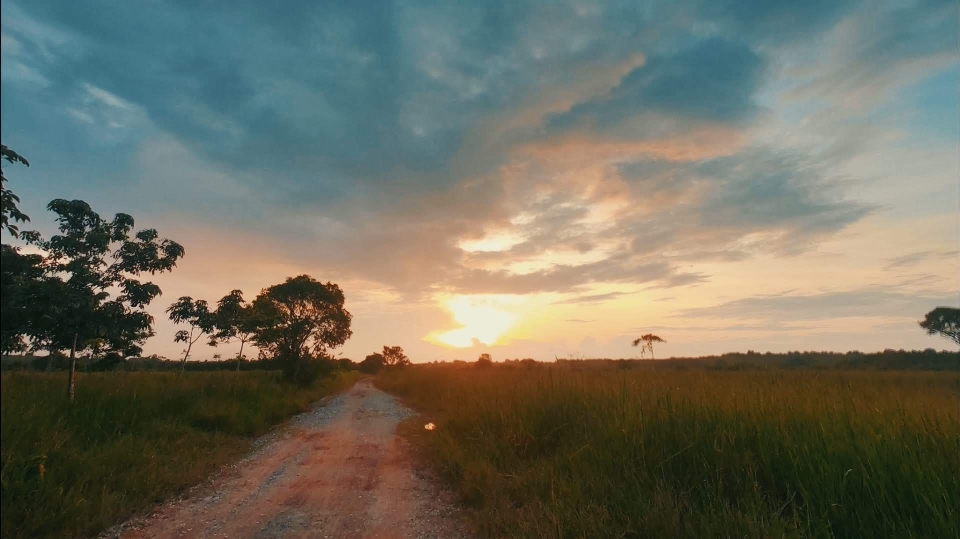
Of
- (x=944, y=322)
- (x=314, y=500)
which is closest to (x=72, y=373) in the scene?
(x=314, y=500)

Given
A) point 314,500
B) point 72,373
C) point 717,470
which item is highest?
point 72,373

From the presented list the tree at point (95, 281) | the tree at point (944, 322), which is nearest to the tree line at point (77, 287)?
the tree at point (95, 281)

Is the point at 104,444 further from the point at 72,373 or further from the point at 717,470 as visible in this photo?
the point at 717,470

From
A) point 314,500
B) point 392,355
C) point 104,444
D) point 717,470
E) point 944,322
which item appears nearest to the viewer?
point 717,470

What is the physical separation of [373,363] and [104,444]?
68406 mm

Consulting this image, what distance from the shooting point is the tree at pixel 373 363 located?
71.4 meters

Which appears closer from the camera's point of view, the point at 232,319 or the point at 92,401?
the point at 92,401

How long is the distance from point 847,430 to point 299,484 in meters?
7.54

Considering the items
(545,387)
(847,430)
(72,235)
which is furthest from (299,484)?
(847,430)

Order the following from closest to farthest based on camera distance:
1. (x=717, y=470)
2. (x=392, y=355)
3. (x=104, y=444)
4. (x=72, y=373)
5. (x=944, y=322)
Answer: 1. (x=717, y=470)
2. (x=104, y=444)
3. (x=72, y=373)
4. (x=944, y=322)
5. (x=392, y=355)

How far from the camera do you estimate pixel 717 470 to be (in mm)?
4723

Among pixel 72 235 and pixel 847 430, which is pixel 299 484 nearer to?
pixel 72 235

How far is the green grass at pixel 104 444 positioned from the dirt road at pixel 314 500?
0.44 m

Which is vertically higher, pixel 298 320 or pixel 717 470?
pixel 298 320
